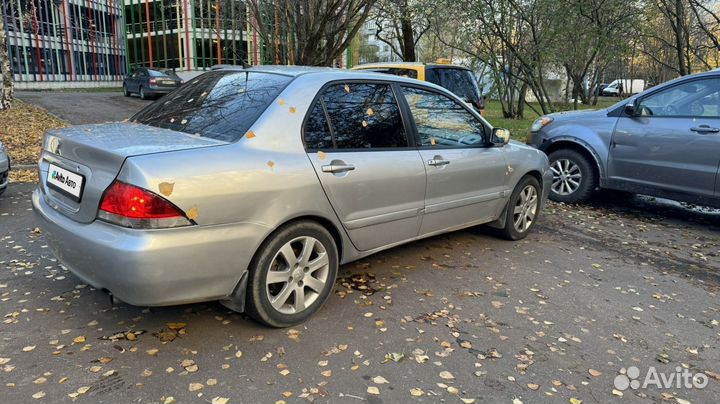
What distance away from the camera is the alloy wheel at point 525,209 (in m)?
5.21

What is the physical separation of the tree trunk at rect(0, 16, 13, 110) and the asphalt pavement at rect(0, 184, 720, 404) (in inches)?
369

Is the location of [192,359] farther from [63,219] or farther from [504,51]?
[504,51]

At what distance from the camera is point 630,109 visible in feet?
20.8

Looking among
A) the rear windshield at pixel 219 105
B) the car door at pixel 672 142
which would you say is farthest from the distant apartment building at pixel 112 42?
the rear windshield at pixel 219 105

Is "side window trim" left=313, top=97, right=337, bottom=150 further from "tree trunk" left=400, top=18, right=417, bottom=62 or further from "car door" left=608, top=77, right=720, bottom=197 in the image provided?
"tree trunk" left=400, top=18, right=417, bottom=62

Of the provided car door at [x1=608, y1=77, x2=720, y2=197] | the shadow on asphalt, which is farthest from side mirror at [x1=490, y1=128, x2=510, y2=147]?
the shadow on asphalt

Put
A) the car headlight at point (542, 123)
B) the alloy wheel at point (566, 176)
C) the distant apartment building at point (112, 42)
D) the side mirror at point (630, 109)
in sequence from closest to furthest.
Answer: the side mirror at point (630, 109)
the alloy wheel at point (566, 176)
the car headlight at point (542, 123)
the distant apartment building at point (112, 42)

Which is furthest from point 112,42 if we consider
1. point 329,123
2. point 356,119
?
point 329,123

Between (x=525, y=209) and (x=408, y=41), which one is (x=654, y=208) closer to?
(x=525, y=209)

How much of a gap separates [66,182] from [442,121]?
113 inches

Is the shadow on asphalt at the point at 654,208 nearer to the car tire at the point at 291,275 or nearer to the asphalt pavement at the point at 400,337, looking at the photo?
the asphalt pavement at the point at 400,337

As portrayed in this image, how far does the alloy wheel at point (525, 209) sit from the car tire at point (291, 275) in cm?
247

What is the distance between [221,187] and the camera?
281cm

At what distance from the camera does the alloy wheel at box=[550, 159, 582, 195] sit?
6957 mm
